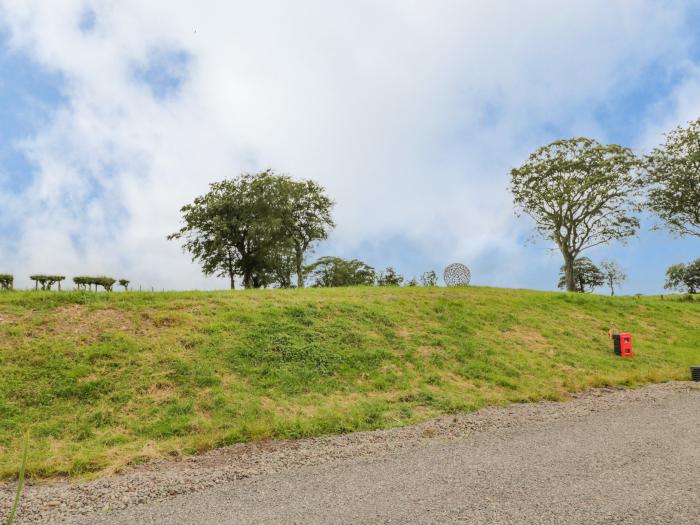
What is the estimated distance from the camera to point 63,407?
37.0ft

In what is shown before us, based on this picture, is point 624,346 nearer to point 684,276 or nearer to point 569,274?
point 569,274

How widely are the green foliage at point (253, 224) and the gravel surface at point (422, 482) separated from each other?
37308 mm

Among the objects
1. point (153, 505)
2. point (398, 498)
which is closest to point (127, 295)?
point (153, 505)

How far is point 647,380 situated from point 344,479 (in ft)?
44.2

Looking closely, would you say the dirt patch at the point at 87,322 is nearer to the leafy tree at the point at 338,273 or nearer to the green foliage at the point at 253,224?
the green foliage at the point at 253,224

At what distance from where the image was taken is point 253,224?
45500 millimetres

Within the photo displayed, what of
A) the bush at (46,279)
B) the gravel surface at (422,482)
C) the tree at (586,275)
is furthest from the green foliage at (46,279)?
the tree at (586,275)

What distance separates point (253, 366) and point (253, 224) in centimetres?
3298

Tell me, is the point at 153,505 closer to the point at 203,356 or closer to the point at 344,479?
the point at 344,479

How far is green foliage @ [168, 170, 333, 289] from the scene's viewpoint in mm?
46062

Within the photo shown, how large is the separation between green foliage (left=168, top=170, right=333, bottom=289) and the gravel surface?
3731cm

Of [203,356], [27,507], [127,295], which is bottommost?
[27,507]

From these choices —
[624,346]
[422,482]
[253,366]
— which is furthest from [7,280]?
[624,346]

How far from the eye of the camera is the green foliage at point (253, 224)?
46062 millimetres
